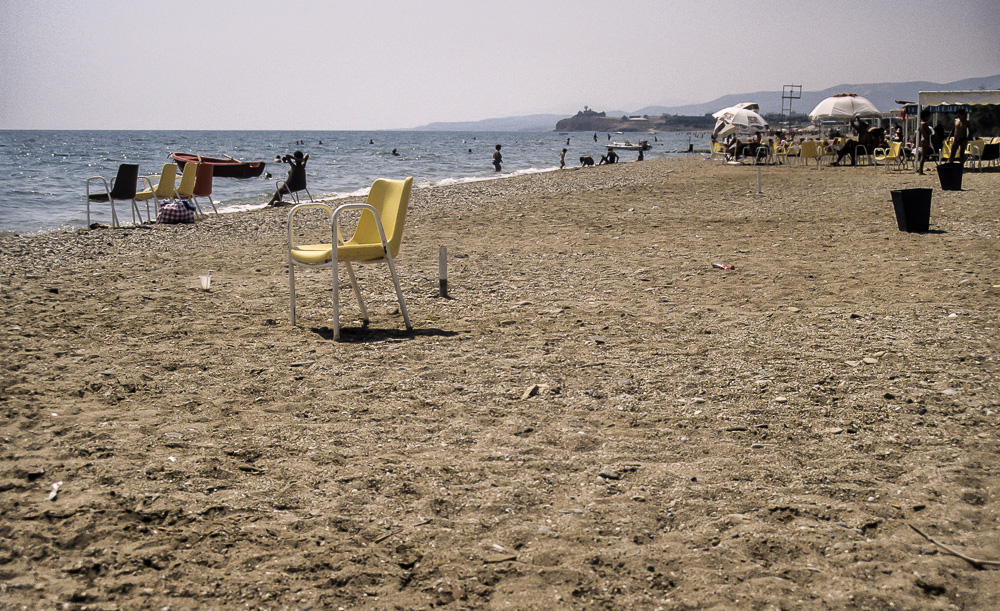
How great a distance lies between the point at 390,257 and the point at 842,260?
13.9ft

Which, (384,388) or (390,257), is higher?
(390,257)

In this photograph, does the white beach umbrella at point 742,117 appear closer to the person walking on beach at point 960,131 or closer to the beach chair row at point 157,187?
the person walking on beach at point 960,131

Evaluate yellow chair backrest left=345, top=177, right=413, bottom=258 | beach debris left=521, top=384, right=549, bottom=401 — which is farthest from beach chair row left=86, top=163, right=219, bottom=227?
beach debris left=521, top=384, right=549, bottom=401

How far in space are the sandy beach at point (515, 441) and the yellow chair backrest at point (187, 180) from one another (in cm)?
594

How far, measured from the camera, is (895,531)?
2.34 m

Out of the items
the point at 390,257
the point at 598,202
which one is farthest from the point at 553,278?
the point at 598,202

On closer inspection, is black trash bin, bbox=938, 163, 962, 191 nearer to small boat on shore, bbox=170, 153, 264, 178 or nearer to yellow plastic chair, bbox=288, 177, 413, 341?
yellow plastic chair, bbox=288, 177, 413, 341

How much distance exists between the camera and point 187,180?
12.1 meters

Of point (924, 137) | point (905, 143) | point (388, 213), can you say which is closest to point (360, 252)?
point (388, 213)

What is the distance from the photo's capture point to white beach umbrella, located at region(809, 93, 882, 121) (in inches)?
810

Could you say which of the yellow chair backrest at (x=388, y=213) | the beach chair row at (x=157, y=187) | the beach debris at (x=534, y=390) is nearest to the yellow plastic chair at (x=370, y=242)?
the yellow chair backrest at (x=388, y=213)

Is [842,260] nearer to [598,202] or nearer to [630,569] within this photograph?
[630,569]

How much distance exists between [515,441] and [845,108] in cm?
2081

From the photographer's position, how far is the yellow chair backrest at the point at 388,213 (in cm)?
486
